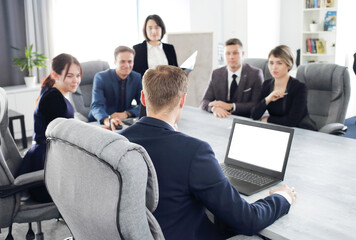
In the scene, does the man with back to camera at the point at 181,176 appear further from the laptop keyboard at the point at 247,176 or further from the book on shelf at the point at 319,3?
the book on shelf at the point at 319,3

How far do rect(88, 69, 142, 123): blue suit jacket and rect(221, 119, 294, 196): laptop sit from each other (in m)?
1.49

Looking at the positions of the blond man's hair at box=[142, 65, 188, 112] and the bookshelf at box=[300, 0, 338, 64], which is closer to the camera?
the blond man's hair at box=[142, 65, 188, 112]

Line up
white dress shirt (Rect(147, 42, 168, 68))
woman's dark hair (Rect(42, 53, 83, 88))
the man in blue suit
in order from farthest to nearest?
white dress shirt (Rect(147, 42, 168, 68))
the man in blue suit
woman's dark hair (Rect(42, 53, 83, 88))

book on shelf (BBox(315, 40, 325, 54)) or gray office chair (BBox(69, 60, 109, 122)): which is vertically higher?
book on shelf (BBox(315, 40, 325, 54))

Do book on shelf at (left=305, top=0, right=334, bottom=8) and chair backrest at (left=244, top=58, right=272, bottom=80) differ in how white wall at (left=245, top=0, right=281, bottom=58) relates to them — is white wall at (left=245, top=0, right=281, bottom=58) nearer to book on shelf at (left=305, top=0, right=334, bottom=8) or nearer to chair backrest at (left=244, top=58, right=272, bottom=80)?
book on shelf at (left=305, top=0, right=334, bottom=8)

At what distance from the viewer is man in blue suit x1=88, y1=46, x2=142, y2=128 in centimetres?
356

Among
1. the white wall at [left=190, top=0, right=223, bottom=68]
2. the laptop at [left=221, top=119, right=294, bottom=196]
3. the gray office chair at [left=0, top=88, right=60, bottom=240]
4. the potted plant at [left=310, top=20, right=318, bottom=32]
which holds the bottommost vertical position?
the gray office chair at [left=0, top=88, right=60, bottom=240]

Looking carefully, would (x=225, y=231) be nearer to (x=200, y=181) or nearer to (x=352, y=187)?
(x=200, y=181)

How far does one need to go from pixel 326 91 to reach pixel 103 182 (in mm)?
2842

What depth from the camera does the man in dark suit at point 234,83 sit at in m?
3.69

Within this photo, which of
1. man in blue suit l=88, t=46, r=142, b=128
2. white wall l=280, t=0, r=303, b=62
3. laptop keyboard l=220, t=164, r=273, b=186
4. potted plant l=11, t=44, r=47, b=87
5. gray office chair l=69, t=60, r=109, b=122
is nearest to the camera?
laptop keyboard l=220, t=164, r=273, b=186

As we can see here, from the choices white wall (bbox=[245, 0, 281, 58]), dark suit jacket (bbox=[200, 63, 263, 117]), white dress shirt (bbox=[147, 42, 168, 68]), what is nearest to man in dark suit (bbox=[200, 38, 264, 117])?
dark suit jacket (bbox=[200, 63, 263, 117])

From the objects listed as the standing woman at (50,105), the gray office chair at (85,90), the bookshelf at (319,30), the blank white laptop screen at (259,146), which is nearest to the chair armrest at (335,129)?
the blank white laptop screen at (259,146)

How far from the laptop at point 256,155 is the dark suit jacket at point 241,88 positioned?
1.41m
